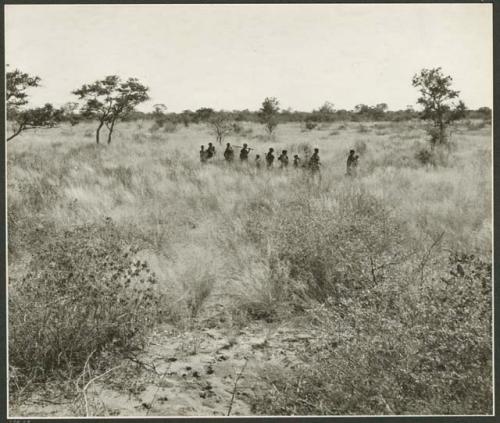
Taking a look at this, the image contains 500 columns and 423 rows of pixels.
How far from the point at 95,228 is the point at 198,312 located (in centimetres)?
168

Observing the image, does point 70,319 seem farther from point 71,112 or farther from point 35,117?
point 71,112

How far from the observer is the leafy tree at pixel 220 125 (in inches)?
728

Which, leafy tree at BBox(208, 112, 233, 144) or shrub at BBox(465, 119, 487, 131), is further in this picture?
leafy tree at BBox(208, 112, 233, 144)

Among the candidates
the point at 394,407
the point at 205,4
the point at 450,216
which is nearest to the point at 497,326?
the point at 394,407

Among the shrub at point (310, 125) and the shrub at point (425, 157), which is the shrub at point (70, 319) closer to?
the shrub at point (425, 157)

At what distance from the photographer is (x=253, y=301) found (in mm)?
4359

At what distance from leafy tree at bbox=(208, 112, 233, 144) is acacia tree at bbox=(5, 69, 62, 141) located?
9.01m

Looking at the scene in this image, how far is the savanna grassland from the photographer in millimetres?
3023

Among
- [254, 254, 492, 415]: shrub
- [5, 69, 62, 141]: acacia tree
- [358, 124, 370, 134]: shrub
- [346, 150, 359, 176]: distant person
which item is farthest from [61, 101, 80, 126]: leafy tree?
[358, 124, 370, 134]: shrub

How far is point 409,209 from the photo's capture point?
6145 mm

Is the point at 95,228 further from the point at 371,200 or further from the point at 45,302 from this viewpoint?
the point at 371,200

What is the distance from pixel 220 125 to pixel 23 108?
38.2 feet

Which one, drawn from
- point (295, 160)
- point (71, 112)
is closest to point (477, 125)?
point (295, 160)

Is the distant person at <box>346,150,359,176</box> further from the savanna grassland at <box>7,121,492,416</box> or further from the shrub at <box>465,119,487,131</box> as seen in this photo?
the shrub at <box>465,119,487,131</box>
